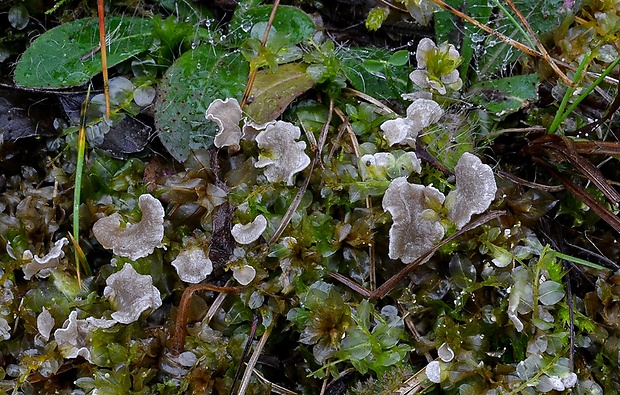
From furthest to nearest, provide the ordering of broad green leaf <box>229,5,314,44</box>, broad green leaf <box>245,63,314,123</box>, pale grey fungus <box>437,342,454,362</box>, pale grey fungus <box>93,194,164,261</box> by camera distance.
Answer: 1. broad green leaf <box>229,5,314,44</box>
2. broad green leaf <box>245,63,314,123</box>
3. pale grey fungus <box>93,194,164,261</box>
4. pale grey fungus <box>437,342,454,362</box>

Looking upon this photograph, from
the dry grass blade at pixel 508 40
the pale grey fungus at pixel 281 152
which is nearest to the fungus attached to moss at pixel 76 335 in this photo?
the pale grey fungus at pixel 281 152

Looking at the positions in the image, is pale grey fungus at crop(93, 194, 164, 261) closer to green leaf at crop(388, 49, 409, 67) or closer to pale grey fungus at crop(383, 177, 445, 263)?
pale grey fungus at crop(383, 177, 445, 263)

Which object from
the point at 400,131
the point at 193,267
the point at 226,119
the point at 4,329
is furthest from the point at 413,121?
the point at 4,329

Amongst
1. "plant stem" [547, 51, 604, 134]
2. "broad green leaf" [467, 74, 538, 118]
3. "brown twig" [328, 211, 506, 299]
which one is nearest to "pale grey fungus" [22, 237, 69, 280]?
"brown twig" [328, 211, 506, 299]

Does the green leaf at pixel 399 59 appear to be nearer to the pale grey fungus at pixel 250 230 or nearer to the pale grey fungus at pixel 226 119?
the pale grey fungus at pixel 226 119

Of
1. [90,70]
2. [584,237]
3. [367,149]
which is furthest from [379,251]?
[90,70]

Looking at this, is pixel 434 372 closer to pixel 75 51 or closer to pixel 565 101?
pixel 565 101

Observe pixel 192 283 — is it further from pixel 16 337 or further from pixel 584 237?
pixel 584 237
